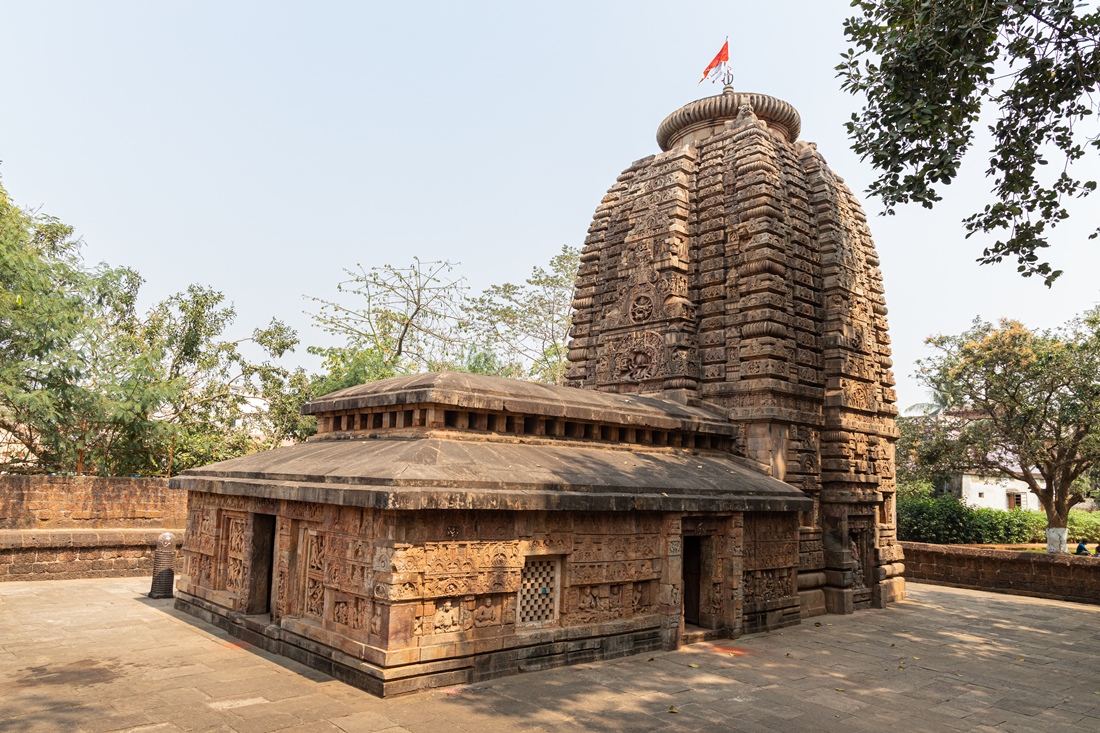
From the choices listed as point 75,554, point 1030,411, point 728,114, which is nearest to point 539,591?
point 75,554

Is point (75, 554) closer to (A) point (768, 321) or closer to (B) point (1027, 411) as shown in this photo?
(A) point (768, 321)

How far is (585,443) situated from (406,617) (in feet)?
13.5

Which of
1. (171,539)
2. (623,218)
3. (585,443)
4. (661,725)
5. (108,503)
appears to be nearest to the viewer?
(661,725)

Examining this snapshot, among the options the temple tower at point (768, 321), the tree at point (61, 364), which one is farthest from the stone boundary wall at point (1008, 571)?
the tree at point (61, 364)

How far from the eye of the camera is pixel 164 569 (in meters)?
12.0

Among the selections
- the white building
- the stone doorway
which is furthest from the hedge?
the stone doorway

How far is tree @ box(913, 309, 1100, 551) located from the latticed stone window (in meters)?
18.2

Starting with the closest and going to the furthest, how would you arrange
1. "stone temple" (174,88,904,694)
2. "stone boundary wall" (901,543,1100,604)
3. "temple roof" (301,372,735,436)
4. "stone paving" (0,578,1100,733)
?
"stone paving" (0,578,1100,733), "stone temple" (174,88,904,694), "temple roof" (301,372,735,436), "stone boundary wall" (901,543,1100,604)

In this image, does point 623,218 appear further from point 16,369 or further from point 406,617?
point 16,369

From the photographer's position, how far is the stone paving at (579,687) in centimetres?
621

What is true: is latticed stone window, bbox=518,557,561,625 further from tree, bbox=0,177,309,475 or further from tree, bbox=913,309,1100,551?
tree, bbox=913,309,1100,551

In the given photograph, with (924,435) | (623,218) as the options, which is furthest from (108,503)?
(924,435)

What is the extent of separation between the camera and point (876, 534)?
1394 centimetres

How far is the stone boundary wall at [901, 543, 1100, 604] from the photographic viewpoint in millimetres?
15172
